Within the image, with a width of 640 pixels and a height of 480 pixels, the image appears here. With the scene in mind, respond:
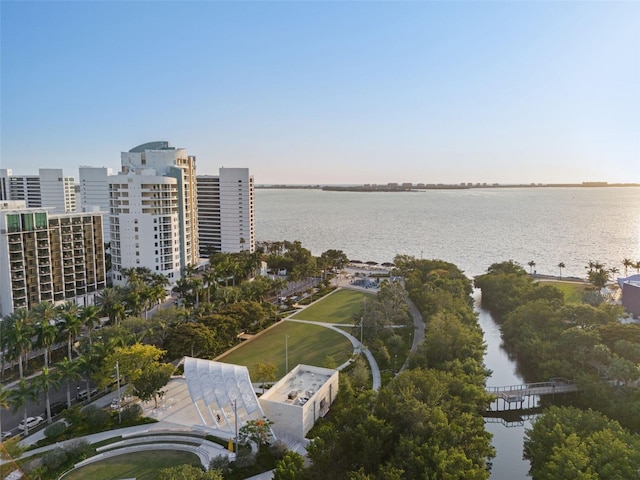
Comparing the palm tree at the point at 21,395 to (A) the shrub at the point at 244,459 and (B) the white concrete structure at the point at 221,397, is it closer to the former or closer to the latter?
(B) the white concrete structure at the point at 221,397

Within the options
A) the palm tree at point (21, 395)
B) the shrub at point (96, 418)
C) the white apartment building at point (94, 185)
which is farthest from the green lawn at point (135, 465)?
the white apartment building at point (94, 185)

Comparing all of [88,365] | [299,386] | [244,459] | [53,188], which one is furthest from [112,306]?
[53,188]

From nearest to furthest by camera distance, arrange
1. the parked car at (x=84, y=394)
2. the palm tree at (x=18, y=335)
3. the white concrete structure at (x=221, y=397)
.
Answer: the white concrete structure at (x=221, y=397)
the palm tree at (x=18, y=335)
the parked car at (x=84, y=394)

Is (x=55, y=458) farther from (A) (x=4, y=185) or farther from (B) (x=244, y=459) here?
(A) (x=4, y=185)

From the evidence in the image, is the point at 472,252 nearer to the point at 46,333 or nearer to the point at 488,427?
the point at 488,427

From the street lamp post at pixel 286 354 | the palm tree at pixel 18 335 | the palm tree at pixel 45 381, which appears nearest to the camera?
the palm tree at pixel 45 381

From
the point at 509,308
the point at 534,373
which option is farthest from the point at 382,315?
the point at 509,308
